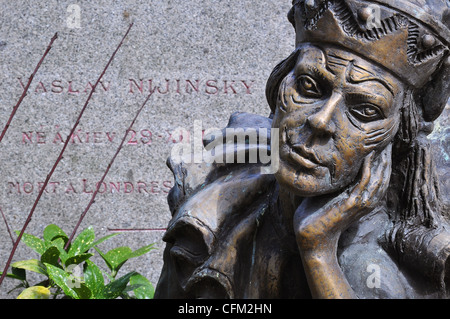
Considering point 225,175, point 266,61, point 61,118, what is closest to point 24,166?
point 61,118

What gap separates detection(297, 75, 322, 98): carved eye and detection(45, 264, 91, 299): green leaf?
1.11m

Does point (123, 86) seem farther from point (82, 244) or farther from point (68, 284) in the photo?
point (68, 284)

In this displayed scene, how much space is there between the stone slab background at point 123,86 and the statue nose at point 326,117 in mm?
2564

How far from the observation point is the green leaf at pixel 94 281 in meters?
2.71

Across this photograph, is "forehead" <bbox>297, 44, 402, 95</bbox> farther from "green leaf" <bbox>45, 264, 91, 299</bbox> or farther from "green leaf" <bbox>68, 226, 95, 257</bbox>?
"green leaf" <bbox>68, 226, 95, 257</bbox>

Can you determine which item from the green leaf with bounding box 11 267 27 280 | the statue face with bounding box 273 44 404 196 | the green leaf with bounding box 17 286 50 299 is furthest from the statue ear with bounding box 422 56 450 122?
the green leaf with bounding box 11 267 27 280

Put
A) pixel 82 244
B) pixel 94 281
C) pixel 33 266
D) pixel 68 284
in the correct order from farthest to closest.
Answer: pixel 82 244
pixel 33 266
pixel 94 281
pixel 68 284

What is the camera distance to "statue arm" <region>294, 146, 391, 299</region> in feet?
6.05

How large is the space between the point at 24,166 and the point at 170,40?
41.9 inches

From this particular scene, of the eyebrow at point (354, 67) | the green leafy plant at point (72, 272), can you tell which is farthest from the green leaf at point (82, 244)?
the eyebrow at point (354, 67)

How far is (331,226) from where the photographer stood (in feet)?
6.09

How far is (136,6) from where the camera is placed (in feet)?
14.4

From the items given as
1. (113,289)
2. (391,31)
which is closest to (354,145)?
(391,31)

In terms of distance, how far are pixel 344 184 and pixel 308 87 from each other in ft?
0.82
